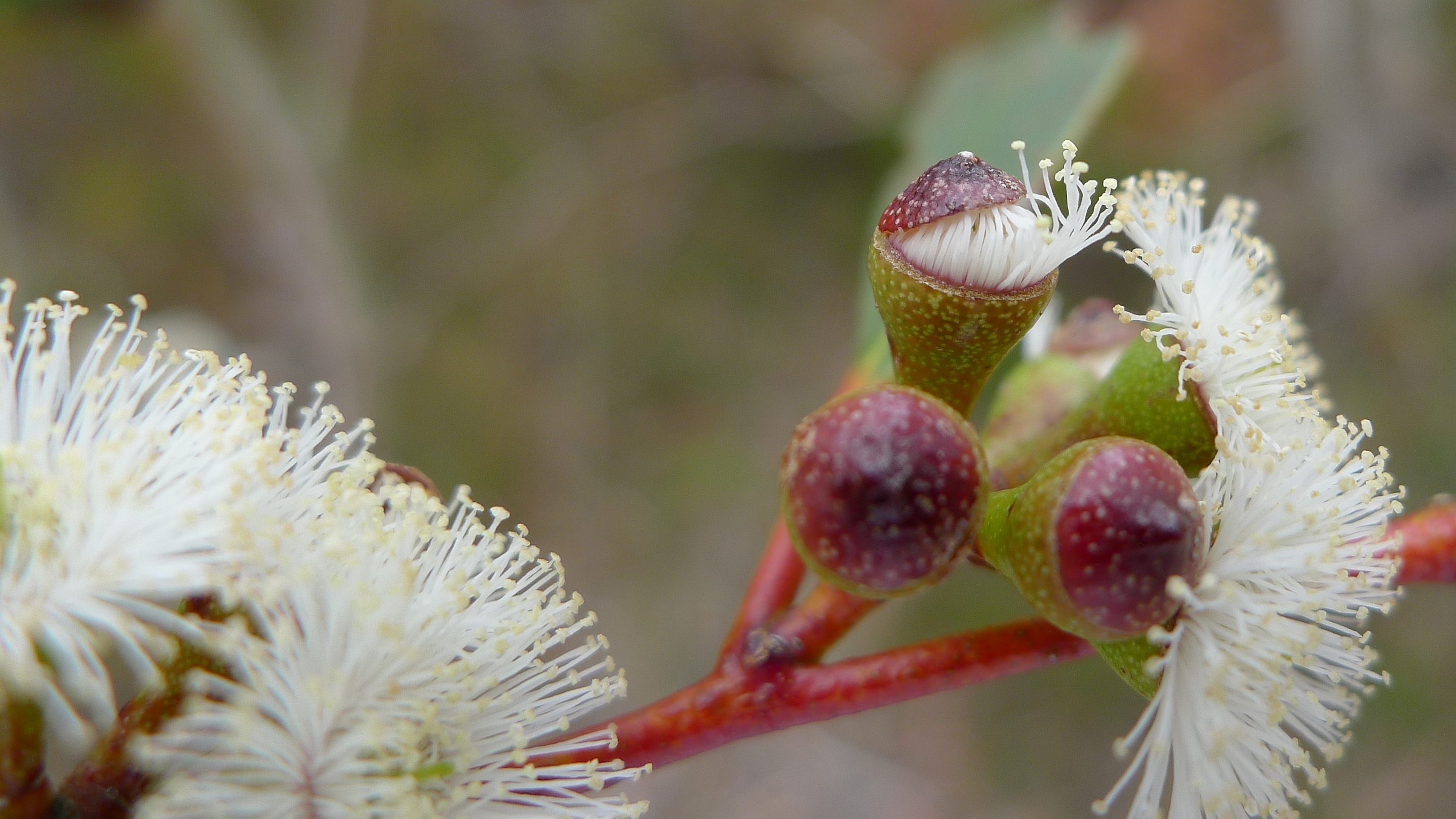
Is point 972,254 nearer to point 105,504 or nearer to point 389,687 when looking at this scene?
point 389,687

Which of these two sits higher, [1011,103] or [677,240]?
[677,240]

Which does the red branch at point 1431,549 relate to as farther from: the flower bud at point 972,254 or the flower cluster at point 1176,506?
the flower bud at point 972,254

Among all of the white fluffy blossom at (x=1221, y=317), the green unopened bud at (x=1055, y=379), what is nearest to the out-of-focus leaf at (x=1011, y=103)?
the green unopened bud at (x=1055, y=379)

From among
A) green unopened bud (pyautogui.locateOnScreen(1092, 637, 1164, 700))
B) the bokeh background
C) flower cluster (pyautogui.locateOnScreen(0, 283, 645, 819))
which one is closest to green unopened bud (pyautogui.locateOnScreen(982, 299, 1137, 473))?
green unopened bud (pyautogui.locateOnScreen(1092, 637, 1164, 700))

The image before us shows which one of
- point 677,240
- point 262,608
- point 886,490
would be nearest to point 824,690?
point 886,490

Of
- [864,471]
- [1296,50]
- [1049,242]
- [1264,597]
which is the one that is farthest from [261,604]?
[1296,50]

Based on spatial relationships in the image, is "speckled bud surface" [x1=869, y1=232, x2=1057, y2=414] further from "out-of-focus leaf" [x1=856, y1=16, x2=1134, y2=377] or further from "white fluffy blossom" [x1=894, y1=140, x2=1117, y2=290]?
"out-of-focus leaf" [x1=856, y1=16, x2=1134, y2=377]

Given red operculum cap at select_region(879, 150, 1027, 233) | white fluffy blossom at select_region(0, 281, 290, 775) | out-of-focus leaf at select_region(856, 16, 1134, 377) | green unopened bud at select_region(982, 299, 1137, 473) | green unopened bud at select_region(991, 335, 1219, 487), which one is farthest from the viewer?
out-of-focus leaf at select_region(856, 16, 1134, 377)
